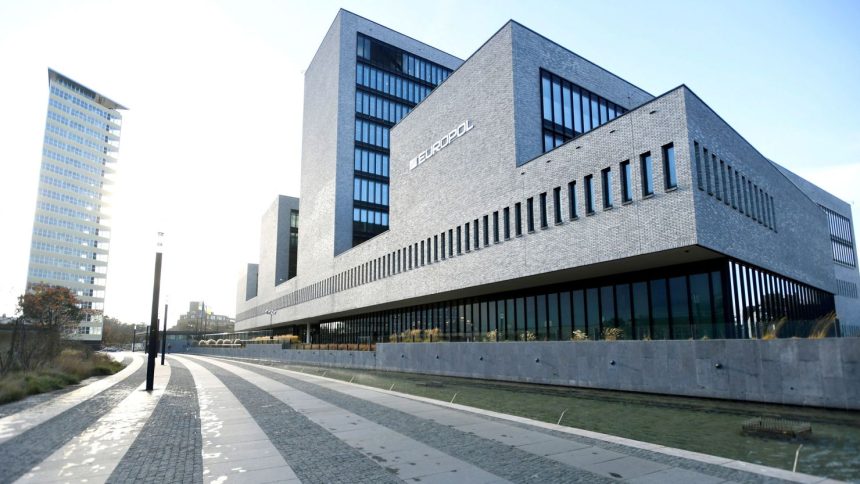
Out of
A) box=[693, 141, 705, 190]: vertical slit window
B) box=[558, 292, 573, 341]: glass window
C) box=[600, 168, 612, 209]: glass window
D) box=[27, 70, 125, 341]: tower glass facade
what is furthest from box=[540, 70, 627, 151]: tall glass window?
box=[27, 70, 125, 341]: tower glass facade

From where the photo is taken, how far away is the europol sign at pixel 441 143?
1411 inches

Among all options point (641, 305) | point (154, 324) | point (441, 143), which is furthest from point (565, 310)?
point (154, 324)

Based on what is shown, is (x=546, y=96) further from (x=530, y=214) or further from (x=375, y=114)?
(x=375, y=114)

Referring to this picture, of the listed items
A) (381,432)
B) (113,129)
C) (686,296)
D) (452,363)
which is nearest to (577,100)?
(686,296)

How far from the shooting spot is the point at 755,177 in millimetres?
26953

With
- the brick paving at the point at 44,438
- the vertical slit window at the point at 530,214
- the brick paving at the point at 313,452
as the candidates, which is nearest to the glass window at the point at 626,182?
the vertical slit window at the point at 530,214

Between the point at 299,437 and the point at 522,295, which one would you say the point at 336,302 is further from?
the point at 299,437

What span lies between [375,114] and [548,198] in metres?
44.6

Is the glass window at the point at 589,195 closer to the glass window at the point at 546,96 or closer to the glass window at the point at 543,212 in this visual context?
the glass window at the point at 543,212

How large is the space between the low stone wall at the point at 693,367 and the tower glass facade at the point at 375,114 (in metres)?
35.4

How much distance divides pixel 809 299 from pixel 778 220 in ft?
34.1

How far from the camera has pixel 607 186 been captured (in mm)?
24047

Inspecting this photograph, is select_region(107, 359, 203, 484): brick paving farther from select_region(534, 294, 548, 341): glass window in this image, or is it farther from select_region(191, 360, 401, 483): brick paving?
select_region(534, 294, 548, 341): glass window

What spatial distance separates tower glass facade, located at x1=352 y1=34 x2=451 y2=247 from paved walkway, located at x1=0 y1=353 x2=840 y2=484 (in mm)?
49128
